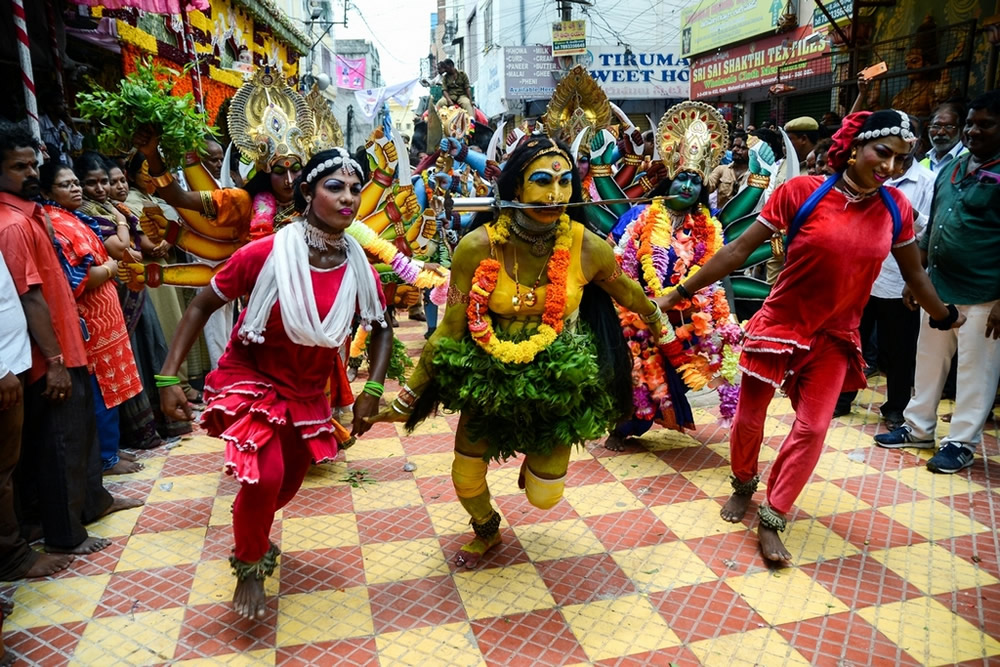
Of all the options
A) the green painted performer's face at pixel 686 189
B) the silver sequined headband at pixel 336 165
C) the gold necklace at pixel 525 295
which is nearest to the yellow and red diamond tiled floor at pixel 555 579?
the gold necklace at pixel 525 295

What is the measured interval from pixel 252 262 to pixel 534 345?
1.22m

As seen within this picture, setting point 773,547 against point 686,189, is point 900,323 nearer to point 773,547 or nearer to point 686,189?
point 686,189

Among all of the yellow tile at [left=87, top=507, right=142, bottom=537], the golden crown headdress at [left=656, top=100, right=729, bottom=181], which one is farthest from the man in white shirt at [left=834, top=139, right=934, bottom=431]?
the yellow tile at [left=87, top=507, right=142, bottom=537]

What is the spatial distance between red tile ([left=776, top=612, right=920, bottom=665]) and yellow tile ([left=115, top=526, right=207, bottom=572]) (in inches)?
111

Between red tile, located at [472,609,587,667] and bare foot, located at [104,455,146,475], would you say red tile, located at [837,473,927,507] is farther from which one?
bare foot, located at [104,455,146,475]

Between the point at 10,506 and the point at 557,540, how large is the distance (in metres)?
2.60

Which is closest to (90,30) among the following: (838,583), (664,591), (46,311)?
(46,311)

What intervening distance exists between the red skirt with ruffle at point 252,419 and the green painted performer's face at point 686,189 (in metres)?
2.71

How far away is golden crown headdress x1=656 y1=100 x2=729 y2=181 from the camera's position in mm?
4539

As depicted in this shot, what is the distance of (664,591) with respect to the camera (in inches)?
124

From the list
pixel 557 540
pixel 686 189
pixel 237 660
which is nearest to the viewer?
pixel 237 660

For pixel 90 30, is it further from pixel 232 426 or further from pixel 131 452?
pixel 232 426

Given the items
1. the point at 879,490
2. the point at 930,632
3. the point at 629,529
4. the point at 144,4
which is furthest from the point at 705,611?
the point at 144,4

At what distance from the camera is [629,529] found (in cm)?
373
